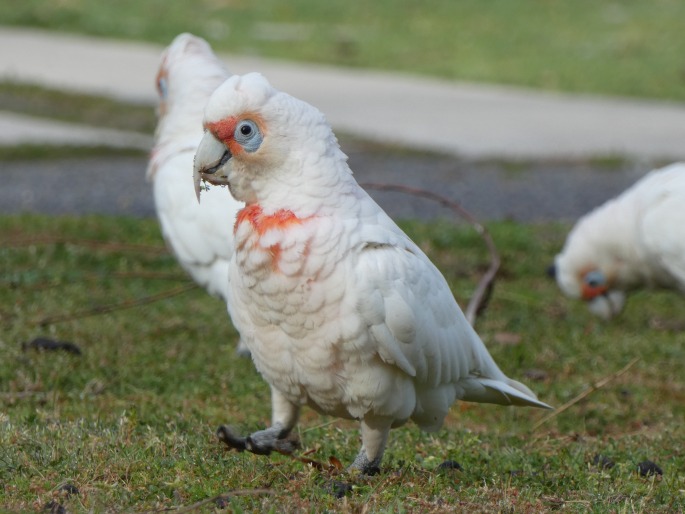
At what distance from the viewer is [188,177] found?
14.9ft

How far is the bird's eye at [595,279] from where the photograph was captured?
5844 mm

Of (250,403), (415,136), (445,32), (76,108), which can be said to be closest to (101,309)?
(250,403)

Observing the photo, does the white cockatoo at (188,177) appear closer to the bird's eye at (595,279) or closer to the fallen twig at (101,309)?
the fallen twig at (101,309)

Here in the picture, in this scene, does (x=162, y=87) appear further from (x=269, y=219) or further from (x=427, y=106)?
(x=427, y=106)

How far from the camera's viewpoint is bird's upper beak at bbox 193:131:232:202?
2859 mm

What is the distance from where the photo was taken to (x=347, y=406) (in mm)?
2939

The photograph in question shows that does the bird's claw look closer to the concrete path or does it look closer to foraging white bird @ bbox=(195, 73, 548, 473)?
foraging white bird @ bbox=(195, 73, 548, 473)

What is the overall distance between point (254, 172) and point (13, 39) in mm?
10810

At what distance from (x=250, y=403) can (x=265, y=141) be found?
1.61m

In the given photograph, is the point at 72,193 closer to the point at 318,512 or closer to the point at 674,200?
the point at 674,200

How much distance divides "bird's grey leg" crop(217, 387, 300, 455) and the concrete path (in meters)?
5.78

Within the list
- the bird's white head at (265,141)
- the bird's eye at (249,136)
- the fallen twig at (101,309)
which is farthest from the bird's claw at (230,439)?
the fallen twig at (101,309)

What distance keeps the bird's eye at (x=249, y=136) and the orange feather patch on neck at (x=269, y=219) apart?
16 cm

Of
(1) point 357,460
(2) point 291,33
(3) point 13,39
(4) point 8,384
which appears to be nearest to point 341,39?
(2) point 291,33
